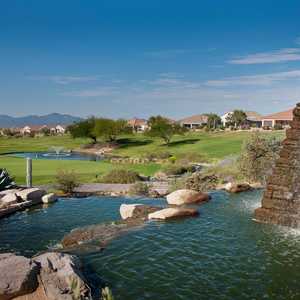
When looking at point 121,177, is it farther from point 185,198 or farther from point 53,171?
point 185,198

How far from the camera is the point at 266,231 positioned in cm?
1983

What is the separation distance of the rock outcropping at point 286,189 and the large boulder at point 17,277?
1293cm

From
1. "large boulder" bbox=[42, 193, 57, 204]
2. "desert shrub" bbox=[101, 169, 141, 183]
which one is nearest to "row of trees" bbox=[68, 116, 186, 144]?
"desert shrub" bbox=[101, 169, 141, 183]

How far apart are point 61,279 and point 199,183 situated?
72.1ft

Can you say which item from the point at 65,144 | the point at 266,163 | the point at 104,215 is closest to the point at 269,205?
the point at 104,215

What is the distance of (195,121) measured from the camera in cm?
19212

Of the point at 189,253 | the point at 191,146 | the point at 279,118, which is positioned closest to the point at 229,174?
the point at 189,253

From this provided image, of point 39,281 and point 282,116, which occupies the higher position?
point 282,116

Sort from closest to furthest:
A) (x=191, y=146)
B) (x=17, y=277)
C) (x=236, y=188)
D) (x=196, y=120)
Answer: (x=17, y=277) → (x=236, y=188) → (x=191, y=146) → (x=196, y=120)

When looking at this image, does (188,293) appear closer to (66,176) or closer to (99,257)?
(99,257)

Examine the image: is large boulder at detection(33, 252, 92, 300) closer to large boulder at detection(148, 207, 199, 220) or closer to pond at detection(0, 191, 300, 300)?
pond at detection(0, 191, 300, 300)

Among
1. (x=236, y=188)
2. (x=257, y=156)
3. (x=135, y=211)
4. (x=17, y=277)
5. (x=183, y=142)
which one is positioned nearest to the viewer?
(x=17, y=277)

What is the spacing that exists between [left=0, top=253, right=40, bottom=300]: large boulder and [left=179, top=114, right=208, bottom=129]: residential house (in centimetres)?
17589

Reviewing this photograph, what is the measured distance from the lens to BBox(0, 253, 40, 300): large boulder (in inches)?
475
